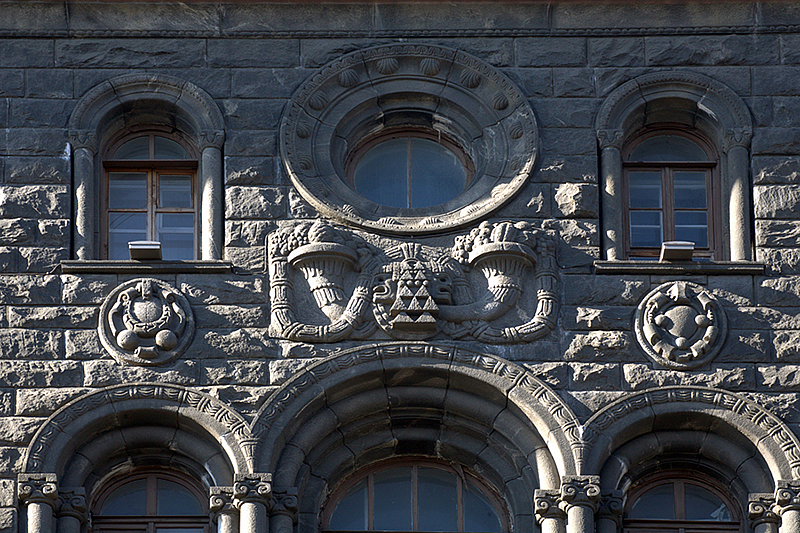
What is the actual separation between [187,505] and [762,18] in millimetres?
8256

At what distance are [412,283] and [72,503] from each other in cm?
414

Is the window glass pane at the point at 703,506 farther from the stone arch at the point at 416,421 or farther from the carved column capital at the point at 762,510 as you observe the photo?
the stone arch at the point at 416,421

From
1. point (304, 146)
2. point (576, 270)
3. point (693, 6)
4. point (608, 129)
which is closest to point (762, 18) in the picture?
point (693, 6)

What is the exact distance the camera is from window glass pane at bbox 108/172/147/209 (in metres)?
23.0

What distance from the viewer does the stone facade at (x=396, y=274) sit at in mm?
21438

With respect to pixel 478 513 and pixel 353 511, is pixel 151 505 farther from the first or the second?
pixel 478 513

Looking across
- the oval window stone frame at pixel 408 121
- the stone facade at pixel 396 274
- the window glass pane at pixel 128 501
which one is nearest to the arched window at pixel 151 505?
the window glass pane at pixel 128 501

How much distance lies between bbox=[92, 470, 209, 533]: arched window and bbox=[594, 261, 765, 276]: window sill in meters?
4.86

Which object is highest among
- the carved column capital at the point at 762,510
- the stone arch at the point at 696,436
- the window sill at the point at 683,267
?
the window sill at the point at 683,267

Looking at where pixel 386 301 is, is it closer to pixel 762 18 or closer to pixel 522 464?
pixel 522 464

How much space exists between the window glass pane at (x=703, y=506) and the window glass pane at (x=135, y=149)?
6.93 metres

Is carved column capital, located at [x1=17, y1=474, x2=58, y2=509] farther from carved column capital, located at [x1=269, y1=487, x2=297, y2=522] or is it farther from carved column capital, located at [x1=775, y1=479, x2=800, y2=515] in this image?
carved column capital, located at [x1=775, y1=479, x2=800, y2=515]

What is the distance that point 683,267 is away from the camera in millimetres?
22125

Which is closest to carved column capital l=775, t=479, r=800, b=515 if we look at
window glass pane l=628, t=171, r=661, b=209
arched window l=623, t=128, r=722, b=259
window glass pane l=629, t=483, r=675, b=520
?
window glass pane l=629, t=483, r=675, b=520
